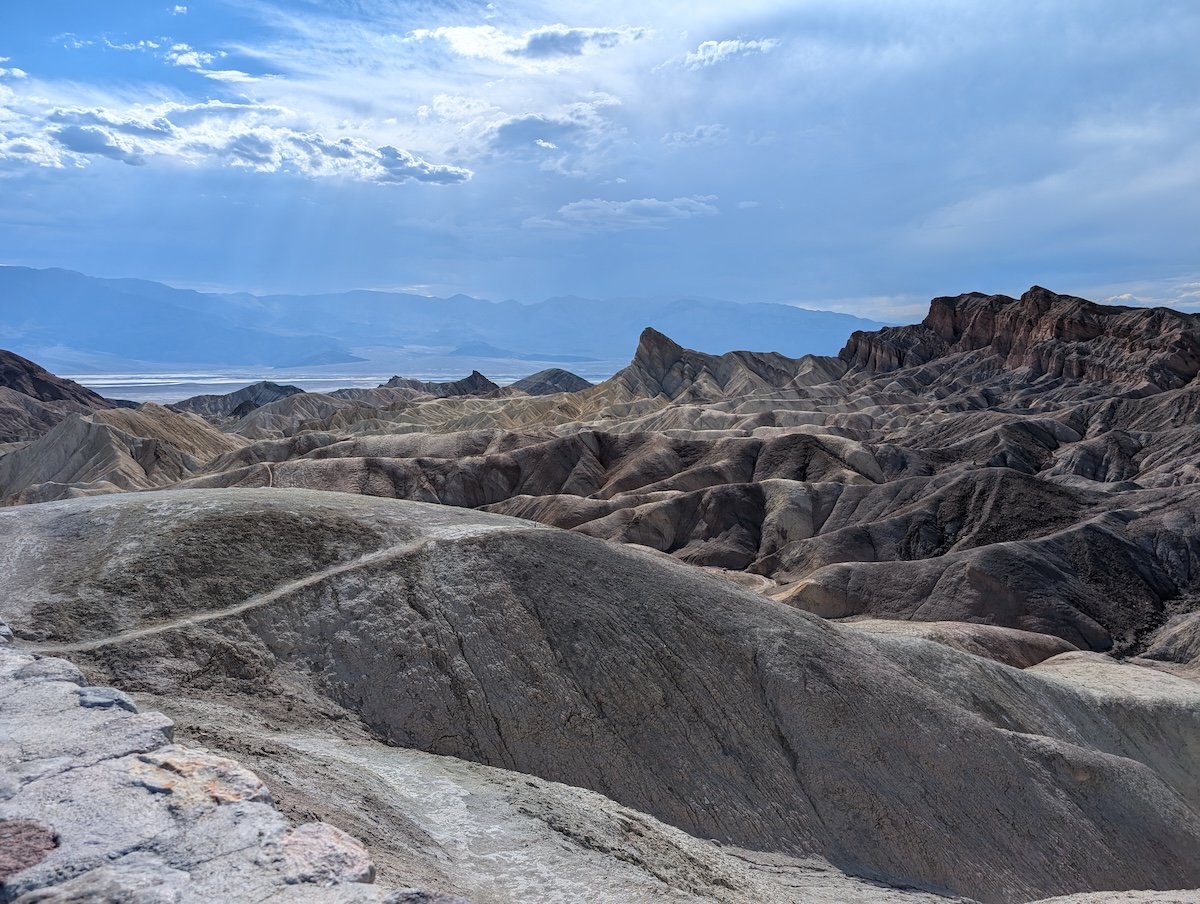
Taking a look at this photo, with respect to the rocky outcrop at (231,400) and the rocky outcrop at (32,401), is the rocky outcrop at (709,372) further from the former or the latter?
the rocky outcrop at (32,401)

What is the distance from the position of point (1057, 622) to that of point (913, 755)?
1126 inches

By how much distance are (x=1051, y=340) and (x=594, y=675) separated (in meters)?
128

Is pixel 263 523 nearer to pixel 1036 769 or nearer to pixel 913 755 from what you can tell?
pixel 913 755

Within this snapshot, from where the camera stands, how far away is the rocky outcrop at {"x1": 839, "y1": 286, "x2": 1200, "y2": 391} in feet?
368

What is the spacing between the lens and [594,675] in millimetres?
22266

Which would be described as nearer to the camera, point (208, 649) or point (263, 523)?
point (208, 649)

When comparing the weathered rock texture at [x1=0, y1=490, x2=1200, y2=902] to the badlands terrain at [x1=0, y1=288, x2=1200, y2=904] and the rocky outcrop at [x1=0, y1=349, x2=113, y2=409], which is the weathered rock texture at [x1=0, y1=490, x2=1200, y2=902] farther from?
the rocky outcrop at [x1=0, y1=349, x2=113, y2=409]

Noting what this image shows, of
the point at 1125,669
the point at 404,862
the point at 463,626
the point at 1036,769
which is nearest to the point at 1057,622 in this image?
the point at 1125,669

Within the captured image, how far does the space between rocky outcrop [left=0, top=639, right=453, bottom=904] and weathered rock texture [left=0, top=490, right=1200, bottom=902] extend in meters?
9.43

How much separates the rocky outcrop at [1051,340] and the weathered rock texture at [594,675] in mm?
96584

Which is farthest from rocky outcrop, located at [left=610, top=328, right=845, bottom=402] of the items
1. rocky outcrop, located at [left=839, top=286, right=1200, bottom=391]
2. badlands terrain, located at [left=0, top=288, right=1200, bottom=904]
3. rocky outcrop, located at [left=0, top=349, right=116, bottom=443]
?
badlands terrain, located at [left=0, top=288, right=1200, bottom=904]

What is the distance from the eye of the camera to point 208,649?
1917cm

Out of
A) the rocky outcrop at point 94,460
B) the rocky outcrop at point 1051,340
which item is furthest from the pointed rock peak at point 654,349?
the rocky outcrop at point 94,460

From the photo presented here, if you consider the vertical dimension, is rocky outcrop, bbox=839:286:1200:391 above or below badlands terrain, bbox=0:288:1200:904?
above
